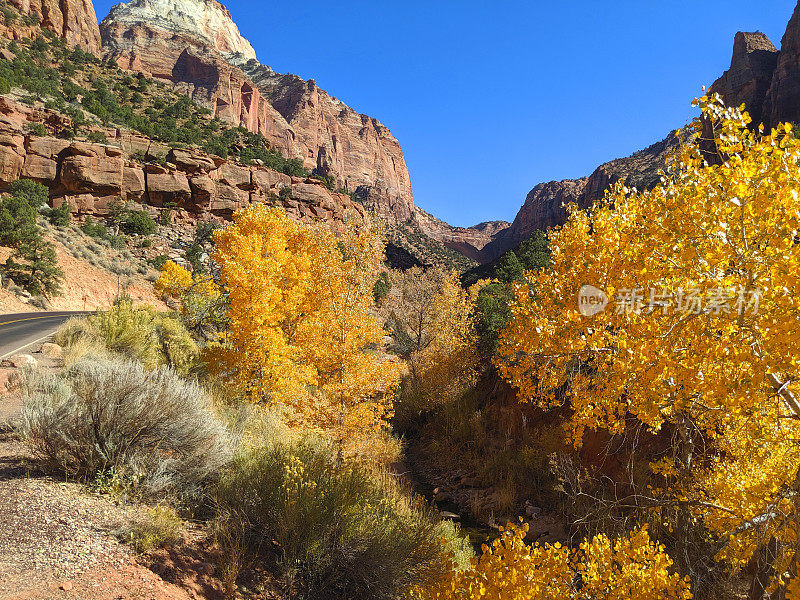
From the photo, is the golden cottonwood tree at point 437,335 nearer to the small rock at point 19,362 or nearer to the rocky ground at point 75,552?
the small rock at point 19,362

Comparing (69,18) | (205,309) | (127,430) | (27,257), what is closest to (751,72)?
(205,309)

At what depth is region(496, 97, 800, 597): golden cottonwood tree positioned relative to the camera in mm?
3166

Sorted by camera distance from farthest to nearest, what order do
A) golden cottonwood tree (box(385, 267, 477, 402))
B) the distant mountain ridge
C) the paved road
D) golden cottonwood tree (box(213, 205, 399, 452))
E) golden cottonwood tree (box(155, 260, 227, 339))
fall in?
1. the distant mountain ridge
2. golden cottonwood tree (box(385, 267, 477, 402))
3. golden cottonwood tree (box(155, 260, 227, 339))
4. the paved road
5. golden cottonwood tree (box(213, 205, 399, 452))

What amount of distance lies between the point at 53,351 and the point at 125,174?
1625 inches

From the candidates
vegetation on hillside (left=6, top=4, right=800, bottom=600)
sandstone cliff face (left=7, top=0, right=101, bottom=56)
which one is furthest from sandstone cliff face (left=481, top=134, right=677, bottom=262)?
sandstone cliff face (left=7, top=0, right=101, bottom=56)

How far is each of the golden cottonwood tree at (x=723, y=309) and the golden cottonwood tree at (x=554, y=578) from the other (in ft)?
4.03

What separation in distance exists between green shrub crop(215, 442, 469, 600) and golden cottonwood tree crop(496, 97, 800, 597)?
13.4 ft

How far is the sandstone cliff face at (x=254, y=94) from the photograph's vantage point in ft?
355

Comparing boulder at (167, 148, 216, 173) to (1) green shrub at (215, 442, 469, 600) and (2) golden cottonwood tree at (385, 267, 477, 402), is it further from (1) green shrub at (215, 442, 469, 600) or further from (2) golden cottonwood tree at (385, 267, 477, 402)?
(1) green shrub at (215, 442, 469, 600)

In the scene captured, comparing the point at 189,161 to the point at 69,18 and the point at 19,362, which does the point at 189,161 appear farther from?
the point at 69,18

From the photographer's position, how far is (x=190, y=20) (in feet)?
502

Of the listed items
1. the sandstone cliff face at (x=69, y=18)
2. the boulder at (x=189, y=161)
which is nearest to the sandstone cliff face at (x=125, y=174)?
the boulder at (x=189, y=161)

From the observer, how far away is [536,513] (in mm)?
12180

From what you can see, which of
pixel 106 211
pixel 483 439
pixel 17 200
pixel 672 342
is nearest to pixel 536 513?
pixel 483 439
